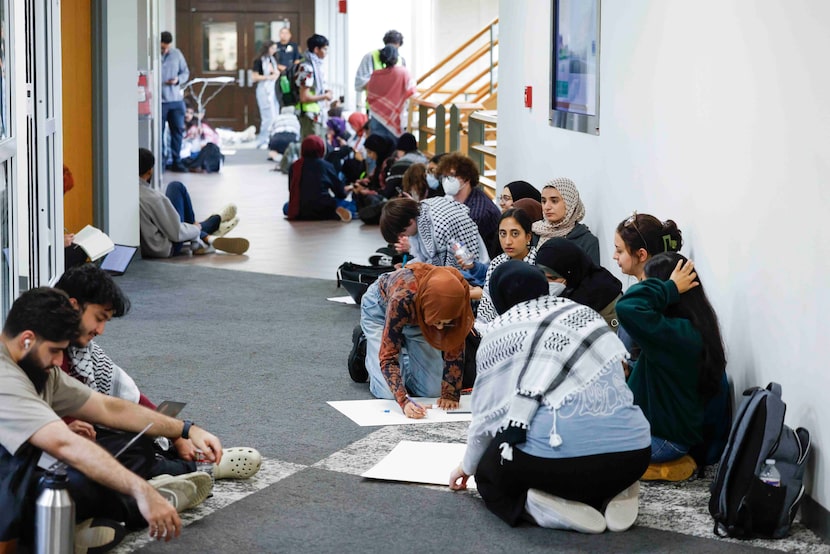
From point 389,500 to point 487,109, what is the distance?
8965mm

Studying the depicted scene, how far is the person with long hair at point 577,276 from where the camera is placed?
4.68 meters

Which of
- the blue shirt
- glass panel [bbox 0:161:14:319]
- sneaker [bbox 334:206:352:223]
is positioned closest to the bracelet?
the blue shirt

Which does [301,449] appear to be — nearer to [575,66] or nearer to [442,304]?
[442,304]

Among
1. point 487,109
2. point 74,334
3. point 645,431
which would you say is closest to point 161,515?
point 74,334

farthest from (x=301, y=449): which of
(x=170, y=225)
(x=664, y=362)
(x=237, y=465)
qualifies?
(x=170, y=225)

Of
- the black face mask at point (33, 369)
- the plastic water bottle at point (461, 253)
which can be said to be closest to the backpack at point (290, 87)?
the plastic water bottle at point (461, 253)

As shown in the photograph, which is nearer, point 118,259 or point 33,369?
point 33,369

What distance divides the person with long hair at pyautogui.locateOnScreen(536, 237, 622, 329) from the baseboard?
3.66ft

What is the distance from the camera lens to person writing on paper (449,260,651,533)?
3.59 meters

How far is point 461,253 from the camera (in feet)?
20.1

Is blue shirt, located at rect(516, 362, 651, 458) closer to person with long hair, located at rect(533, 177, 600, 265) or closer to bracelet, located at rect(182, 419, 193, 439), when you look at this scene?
bracelet, located at rect(182, 419, 193, 439)

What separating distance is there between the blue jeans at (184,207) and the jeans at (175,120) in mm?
6167

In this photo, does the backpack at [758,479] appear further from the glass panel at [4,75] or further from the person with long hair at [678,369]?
the glass panel at [4,75]

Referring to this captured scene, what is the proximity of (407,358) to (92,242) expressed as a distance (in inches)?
116
